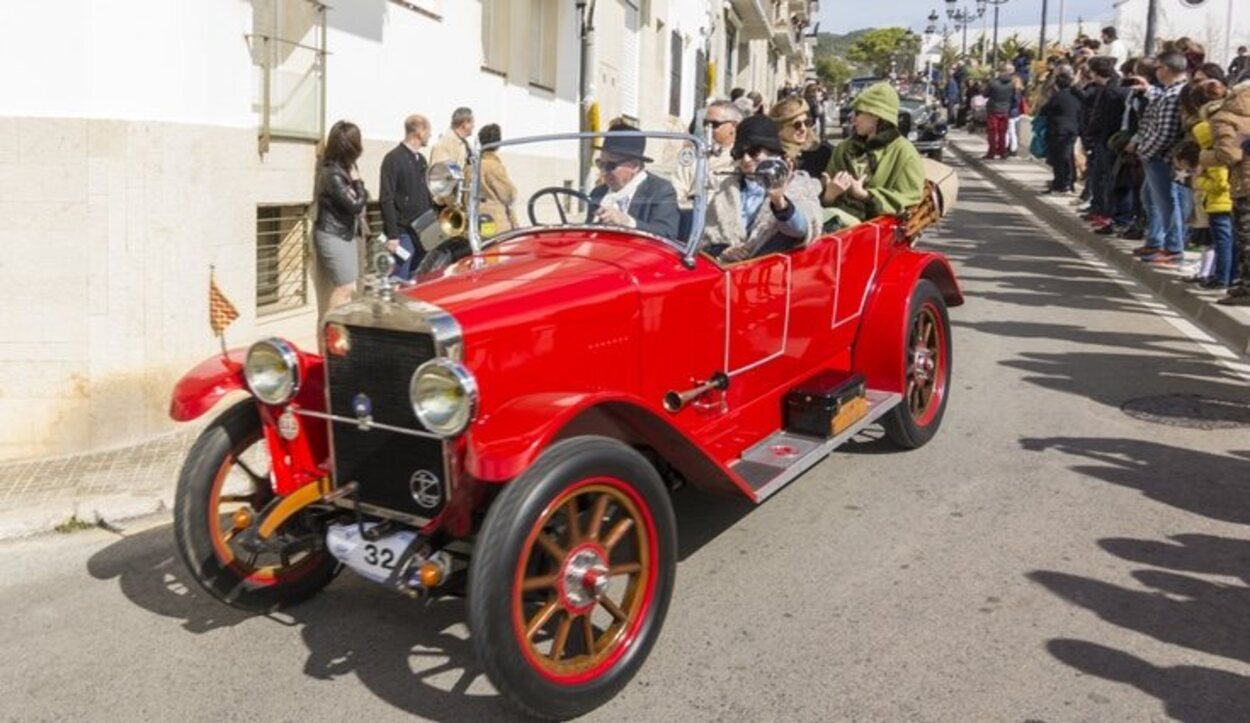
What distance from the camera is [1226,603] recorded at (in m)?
4.06

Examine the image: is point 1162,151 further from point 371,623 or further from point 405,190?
point 371,623

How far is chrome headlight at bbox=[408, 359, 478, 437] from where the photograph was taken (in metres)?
3.18

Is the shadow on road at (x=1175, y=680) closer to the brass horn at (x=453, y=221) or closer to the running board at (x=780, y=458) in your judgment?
the running board at (x=780, y=458)

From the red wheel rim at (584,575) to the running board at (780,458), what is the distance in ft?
2.58

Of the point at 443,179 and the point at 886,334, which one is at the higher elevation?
the point at 443,179

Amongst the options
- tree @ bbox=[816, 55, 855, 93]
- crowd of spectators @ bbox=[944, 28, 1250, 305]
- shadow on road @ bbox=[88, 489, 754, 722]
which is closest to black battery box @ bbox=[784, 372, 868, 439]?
shadow on road @ bbox=[88, 489, 754, 722]

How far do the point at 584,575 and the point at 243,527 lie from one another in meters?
1.18

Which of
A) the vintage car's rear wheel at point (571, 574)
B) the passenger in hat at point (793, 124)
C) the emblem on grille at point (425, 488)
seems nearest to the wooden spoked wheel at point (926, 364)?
the passenger in hat at point (793, 124)

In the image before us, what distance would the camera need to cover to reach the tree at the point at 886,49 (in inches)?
3632

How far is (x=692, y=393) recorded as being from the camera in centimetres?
421

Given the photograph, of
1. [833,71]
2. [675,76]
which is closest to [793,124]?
[675,76]

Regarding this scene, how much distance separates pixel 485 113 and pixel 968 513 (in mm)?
7614

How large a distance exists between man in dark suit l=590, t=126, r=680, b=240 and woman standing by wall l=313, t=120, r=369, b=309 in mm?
3344

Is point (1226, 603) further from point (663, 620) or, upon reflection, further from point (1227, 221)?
point (1227, 221)
